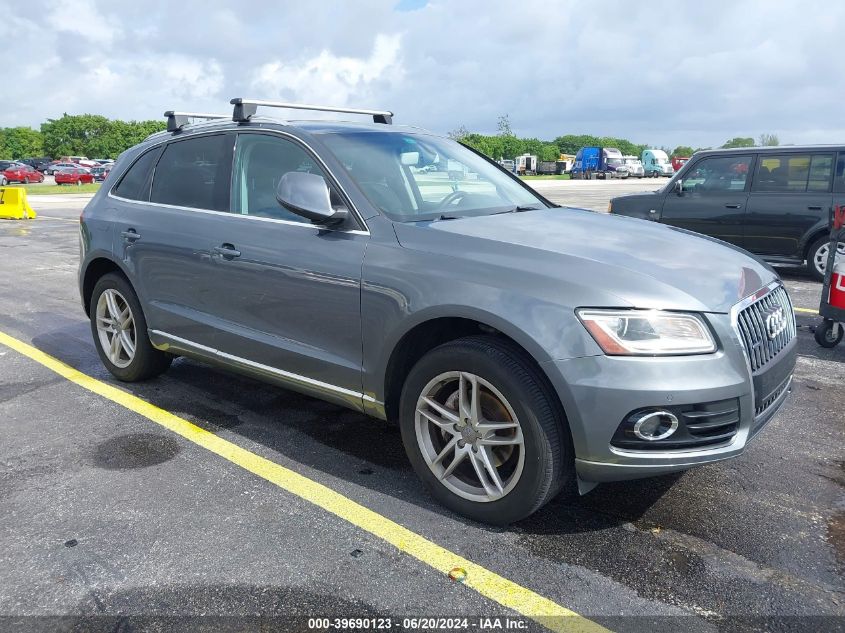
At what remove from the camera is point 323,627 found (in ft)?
7.93

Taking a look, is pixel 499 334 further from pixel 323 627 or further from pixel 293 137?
pixel 293 137

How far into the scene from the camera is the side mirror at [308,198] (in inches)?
131

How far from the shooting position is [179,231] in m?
4.23

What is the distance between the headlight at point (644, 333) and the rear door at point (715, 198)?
6974 millimetres

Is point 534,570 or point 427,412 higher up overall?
point 427,412

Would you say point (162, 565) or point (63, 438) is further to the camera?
point (63, 438)

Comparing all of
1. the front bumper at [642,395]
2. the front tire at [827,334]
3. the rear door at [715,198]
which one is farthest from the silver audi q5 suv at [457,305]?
the rear door at [715,198]

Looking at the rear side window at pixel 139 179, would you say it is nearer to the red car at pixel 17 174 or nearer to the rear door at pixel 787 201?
the rear door at pixel 787 201

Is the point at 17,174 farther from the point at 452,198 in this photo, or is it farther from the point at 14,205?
the point at 452,198

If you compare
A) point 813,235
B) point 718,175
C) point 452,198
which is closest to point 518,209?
point 452,198

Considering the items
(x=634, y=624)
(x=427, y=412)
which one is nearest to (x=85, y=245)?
(x=427, y=412)

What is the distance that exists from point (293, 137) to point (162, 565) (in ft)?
7.25

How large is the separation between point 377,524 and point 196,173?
249 cm

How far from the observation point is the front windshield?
357 centimetres
